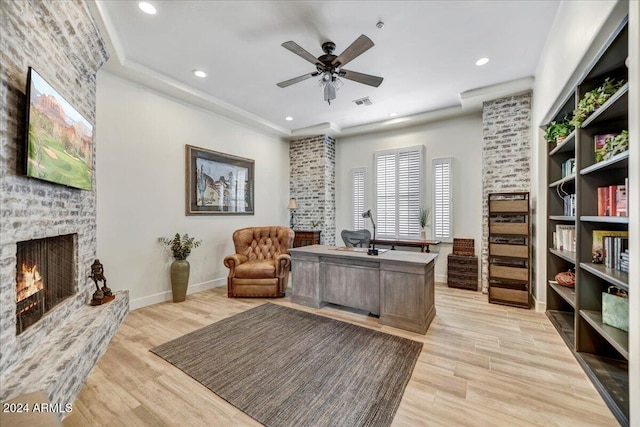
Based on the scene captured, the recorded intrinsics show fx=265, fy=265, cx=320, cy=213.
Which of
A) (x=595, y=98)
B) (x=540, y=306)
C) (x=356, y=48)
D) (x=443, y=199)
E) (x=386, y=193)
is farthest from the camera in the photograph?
(x=386, y=193)

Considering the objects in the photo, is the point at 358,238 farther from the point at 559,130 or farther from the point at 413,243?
the point at 559,130

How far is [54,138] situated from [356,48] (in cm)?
266

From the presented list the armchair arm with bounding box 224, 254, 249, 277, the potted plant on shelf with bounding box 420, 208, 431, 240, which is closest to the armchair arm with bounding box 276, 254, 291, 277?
the armchair arm with bounding box 224, 254, 249, 277

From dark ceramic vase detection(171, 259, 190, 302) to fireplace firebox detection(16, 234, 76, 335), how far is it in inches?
49.5

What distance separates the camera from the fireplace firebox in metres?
1.94

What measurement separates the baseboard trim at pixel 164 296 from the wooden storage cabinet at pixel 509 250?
4430 millimetres

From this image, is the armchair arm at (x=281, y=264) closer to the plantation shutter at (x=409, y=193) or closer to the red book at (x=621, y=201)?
the plantation shutter at (x=409, y=193)

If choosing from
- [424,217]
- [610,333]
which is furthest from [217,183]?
[610,333]

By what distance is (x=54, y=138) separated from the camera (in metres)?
2.12

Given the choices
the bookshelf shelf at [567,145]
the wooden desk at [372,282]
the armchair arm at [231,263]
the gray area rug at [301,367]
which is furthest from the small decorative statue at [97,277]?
the bookshelf shelf at [567,145]

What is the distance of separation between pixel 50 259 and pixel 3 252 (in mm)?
919

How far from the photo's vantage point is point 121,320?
308cm

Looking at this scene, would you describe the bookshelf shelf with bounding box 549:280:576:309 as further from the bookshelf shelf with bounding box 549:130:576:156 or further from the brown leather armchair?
the brown leather armchair

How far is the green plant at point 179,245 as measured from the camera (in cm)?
393
